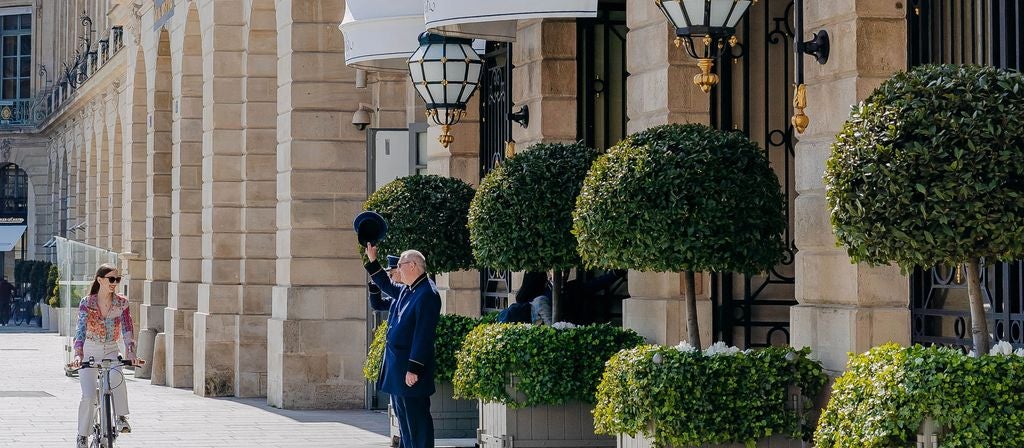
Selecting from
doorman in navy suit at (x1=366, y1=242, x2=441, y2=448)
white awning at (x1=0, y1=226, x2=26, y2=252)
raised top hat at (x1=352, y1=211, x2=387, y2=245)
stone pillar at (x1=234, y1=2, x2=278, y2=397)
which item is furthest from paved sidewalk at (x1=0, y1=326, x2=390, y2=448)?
white awning at (x1=0, y1=226, x2=26, y2=252)

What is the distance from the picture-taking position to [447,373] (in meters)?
15.2

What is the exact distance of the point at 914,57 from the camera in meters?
9.71

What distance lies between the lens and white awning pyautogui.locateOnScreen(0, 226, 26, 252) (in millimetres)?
66000

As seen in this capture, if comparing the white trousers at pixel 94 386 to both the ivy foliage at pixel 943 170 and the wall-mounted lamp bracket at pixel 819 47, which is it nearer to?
the wall-mounted lamp bracket at pixel 819 47

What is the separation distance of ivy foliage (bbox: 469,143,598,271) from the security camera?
8.15 m

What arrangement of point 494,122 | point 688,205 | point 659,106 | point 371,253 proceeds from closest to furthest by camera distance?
point 688,205
point 659,106
point 371,253
point 494,122

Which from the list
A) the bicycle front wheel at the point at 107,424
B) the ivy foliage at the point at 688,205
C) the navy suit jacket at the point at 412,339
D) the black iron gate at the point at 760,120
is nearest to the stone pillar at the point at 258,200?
the bicycle front wheel at the point at 107,424

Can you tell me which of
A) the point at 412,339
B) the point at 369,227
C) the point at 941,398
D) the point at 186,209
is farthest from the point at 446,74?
the point at 186,209

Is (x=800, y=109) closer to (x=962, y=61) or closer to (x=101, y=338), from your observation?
(x=962, y=61)

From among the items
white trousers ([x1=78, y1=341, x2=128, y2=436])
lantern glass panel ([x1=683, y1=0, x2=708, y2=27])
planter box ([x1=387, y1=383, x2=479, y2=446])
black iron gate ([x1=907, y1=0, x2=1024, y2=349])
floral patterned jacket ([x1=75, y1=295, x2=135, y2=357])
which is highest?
lantern glass panel ([x1=683, y1=0, x2=708, y2=27])

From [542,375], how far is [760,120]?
2.29 metres

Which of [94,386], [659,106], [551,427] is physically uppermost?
[659,106]

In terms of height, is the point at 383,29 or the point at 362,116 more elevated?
the point at 383,29

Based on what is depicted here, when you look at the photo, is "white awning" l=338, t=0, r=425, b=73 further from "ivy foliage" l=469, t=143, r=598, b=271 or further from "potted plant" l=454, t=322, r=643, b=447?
"potted plant" l=454, t=322, r=643, b=447
